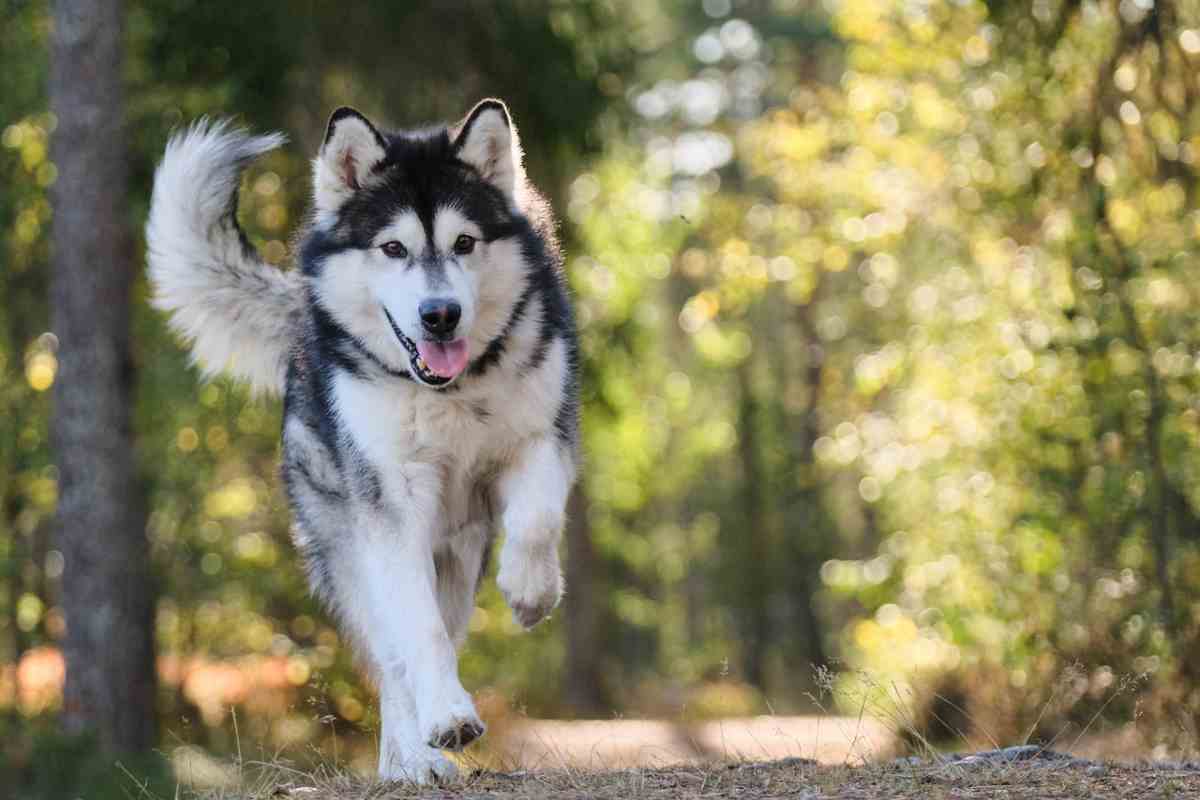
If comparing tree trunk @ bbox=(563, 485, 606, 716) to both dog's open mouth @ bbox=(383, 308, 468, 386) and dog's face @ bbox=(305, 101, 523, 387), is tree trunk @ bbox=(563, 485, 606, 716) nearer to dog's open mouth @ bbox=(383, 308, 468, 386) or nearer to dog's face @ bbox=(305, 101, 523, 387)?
dog's face @ bbox=(305, 101, 523, 387)

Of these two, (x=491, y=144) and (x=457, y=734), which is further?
(x=491, y=144)

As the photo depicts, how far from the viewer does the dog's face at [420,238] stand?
5184mm

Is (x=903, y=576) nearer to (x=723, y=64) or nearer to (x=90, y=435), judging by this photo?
(x=90, y=435)

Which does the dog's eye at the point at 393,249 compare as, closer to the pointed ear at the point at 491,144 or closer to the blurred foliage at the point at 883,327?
the pointed ear at the point at 491,144

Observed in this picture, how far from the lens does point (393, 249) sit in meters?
5.32

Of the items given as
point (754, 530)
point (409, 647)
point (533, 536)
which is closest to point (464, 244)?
point (533, 536)

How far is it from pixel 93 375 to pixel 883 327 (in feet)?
27.9

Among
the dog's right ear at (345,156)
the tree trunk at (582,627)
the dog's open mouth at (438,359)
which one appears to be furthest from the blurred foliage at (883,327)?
the dog's right ear at (345,156)

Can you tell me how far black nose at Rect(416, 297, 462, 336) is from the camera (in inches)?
199

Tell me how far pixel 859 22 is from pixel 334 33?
14.4ft

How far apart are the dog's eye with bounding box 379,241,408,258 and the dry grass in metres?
1.72

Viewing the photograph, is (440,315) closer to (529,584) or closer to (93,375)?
(529,584)

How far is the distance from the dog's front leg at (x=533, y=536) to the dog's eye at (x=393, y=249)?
780 mm

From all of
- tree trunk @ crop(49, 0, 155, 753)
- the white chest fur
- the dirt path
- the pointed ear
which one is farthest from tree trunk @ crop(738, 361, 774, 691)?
the white chest fur
